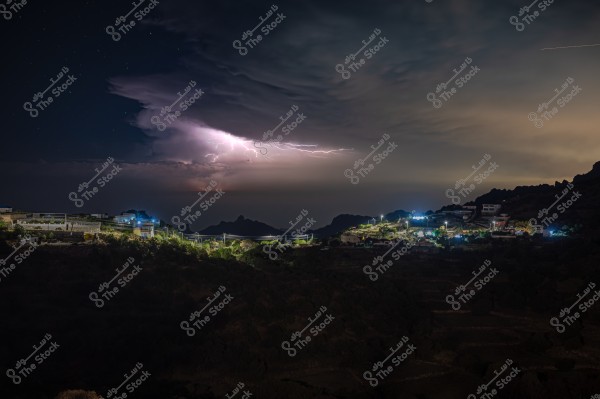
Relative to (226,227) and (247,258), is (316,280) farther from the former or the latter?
(226,227)

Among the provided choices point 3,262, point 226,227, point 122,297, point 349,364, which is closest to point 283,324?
point 349,364

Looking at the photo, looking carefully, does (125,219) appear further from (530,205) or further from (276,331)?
(530,205)

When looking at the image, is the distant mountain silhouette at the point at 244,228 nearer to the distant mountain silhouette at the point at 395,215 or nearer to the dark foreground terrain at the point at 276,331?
the distant mountain silhouette at the point at 395,215

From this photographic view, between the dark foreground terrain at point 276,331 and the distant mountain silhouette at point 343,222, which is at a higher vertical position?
the distant mountain silhouette at point 343,222

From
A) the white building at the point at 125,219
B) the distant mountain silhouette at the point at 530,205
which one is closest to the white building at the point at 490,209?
the distant mountain silhouette at the point at 530,205

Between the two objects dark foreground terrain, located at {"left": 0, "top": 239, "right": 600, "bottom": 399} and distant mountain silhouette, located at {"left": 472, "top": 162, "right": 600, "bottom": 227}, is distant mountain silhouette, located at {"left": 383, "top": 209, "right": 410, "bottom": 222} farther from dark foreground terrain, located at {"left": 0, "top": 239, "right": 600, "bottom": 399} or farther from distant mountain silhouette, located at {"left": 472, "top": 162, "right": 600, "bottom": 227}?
dark foreground terrain, located at {"left": 0, "top": 239, "right": 600, "bottom": 399}

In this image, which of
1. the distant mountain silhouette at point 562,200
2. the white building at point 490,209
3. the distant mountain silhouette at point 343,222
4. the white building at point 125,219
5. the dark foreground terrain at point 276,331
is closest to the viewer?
the dark foreground terrain at point 276,331

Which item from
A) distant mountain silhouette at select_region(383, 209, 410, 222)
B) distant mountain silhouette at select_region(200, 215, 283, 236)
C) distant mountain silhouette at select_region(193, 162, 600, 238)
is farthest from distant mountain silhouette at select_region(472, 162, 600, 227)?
distant mountain silhouette at select_region(200, 215, 283, 236)
